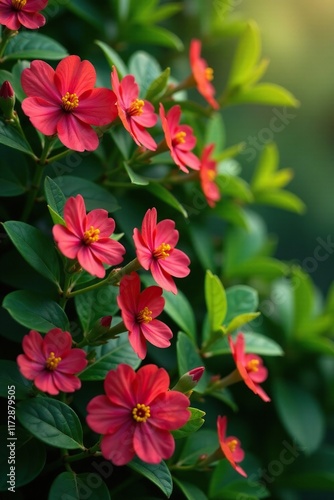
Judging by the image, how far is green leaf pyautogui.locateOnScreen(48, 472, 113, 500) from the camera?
0.63 meters

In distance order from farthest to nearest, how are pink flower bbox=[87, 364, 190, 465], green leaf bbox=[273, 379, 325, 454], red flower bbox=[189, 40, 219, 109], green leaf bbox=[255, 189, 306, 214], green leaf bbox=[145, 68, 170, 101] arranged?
green leaf bbox=[255, 189, 306, 214], green leaf bbox=[273, 379, 325, 454], red flower bbox=[189, 40, 219, 109], green leaf bbox=[145, 68, 170, 101], pink flower bbox=[87, 364, 190, 465]

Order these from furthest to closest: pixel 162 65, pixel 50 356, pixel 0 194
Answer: pixel 162 65 → pixel 0 194 → pixel 50 356

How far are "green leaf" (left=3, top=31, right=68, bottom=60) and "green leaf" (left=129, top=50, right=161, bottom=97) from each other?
132 mm

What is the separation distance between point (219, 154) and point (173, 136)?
310 millimetres

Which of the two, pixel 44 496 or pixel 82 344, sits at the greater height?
pixel 82 344

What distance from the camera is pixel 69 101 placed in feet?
2.20

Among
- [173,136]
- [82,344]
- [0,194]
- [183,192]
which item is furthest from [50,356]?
[183,192]

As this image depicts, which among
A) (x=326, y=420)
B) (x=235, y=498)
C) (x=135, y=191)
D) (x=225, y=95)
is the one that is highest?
(x=225, y=95)

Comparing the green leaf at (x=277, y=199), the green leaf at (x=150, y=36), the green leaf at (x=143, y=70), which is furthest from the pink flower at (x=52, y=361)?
the green leaf at (x=277, y=199)

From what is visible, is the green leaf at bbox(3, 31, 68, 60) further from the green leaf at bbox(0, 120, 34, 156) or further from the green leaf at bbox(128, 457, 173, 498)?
the green leaf at bbox(128, 457, 173, 498)

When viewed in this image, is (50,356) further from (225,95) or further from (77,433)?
(225,95)

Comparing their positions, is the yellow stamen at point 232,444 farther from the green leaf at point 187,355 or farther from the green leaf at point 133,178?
the green leaf at point 133,178

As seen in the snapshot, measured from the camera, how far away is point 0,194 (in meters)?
0.73

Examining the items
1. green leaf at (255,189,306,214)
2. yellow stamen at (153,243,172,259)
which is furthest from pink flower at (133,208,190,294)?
green leaf at (255,189,306,214)
